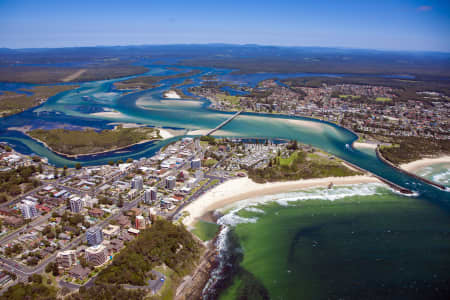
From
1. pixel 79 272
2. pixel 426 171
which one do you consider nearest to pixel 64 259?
pixel 79 272

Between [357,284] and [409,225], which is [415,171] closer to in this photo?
[409,225]

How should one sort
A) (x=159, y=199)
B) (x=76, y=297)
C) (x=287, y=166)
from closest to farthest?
(x=76, y=297), (x=159, y=199), (x=287, y=166)

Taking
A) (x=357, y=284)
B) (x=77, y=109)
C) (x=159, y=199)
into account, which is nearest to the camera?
(x=357, y=284)

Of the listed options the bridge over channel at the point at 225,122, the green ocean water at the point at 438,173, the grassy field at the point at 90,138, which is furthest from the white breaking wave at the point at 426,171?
the grassy field at the point at 90,138

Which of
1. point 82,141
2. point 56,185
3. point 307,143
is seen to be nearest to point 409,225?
point 307,143

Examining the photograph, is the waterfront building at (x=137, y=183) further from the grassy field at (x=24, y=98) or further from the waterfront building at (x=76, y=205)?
the grassy field at (x=24, y=98)

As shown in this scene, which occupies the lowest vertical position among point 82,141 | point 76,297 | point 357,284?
point 357,284

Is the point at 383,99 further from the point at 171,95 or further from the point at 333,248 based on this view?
the point at 333,248
